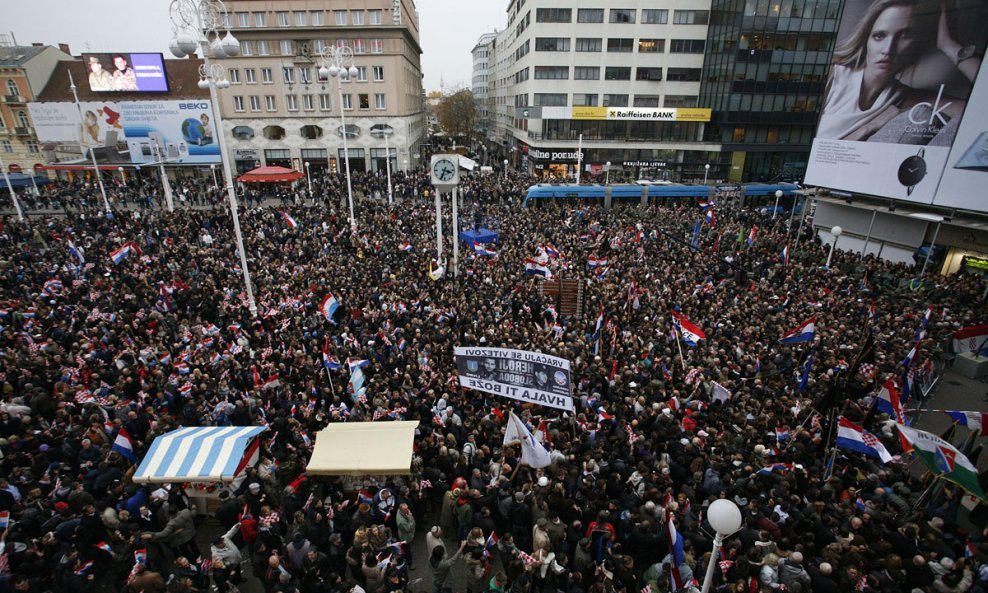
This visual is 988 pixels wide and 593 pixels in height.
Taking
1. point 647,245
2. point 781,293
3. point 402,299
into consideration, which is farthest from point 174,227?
point 781,293

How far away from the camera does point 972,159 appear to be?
22.5 m

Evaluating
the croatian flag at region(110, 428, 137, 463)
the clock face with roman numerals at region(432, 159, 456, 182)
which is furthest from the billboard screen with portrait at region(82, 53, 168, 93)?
the croatian flag at region(110, 428, 137, 463)

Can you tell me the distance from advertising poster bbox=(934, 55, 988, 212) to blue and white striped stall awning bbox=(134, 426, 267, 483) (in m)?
30.9

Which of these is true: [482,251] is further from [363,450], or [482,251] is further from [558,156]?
[558,156]

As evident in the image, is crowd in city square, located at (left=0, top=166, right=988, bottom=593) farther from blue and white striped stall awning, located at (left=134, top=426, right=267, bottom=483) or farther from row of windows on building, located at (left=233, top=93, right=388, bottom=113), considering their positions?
row of windows on building, located at (left=233, top=93, right=388, bottom=113)

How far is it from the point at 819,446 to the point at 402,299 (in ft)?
40.3

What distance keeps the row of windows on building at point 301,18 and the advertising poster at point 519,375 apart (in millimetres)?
49349

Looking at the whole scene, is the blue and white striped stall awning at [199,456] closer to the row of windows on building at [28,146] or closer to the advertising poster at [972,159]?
the advertising poster at [972,159]

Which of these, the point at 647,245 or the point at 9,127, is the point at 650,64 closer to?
the point at 647,245

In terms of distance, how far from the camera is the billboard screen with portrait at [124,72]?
1886 inches

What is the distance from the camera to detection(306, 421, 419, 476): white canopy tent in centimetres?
812

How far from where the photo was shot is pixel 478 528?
6973 millimetres

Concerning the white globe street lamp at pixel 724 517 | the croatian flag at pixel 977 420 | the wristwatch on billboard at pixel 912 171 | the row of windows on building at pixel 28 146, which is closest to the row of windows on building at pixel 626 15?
the wristwatch on billboard at pixel 912 171

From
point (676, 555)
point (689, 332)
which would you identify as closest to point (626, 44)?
point (689, 332)
